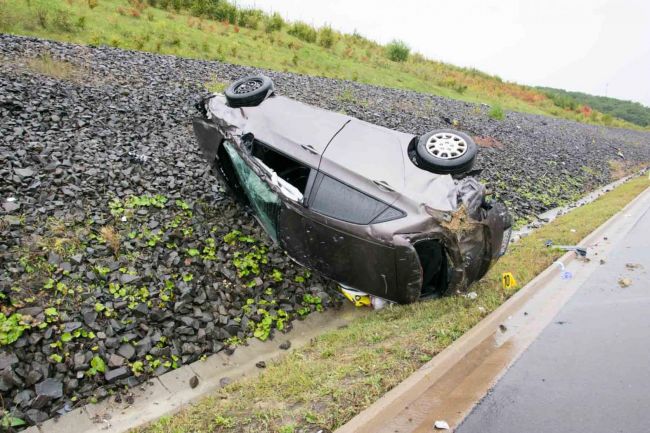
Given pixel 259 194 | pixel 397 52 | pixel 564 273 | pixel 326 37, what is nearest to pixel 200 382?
pixel 259 194

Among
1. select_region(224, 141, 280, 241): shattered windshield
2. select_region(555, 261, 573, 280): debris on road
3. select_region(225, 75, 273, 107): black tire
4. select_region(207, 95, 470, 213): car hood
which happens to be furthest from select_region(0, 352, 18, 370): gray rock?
select_region(555, 261, 573, 280): debris on road

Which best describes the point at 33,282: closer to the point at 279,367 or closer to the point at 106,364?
the point at 106,364

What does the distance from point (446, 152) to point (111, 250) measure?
13.6 feet

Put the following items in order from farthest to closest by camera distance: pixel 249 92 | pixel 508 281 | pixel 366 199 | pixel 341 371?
pixel 249 92
pixel 508 281
pixel 366 199
pixel 341 371

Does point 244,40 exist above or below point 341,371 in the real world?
above

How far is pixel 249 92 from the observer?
6.52 metres

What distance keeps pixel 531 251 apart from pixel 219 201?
497 centimetres

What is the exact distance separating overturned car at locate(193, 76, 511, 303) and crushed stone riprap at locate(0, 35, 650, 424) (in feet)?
2.48

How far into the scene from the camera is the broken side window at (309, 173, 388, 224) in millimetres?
4973

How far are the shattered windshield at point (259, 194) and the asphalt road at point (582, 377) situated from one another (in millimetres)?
2957

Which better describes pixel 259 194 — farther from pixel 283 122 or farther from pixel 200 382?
pixel 200 382

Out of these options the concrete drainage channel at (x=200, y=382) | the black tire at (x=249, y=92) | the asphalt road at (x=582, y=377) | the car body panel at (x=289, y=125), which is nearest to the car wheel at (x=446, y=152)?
the car body panel at (x=289, y=125)

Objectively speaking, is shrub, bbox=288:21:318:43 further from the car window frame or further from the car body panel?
the car window frame

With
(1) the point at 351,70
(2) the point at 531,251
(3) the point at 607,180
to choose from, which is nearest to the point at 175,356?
(2) the point at 531,251
